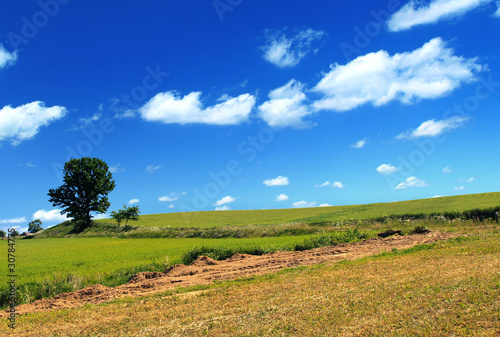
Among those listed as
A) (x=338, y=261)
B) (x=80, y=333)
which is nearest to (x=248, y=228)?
(x=338, y=261)

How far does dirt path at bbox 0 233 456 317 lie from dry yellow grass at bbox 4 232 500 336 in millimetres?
1744

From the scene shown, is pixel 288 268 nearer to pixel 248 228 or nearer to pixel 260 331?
pixel 260 331

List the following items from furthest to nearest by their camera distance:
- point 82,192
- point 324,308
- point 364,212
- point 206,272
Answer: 1. point 82,192
2. point 364,212
3. point 206,272
4. point 324,308

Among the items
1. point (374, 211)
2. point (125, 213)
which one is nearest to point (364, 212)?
point (374, 211)

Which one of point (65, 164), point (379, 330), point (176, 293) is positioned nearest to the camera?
point (379, 330)

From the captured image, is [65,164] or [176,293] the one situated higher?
[65,164]

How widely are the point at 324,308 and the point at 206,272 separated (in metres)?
9.76

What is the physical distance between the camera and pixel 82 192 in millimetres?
72500

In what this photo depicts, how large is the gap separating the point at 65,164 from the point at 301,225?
5500cm

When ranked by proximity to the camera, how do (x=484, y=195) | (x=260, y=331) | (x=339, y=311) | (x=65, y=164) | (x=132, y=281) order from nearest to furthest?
(x=260, y=331) < (x=339, y=311) < (x=132, y=281) < (x=484, y=195) < (x=65, y=164)

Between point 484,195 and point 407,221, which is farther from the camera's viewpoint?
point 484,195

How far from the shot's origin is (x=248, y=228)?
4459 centimetres

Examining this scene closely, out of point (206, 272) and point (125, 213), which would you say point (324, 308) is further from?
point (125, 213)

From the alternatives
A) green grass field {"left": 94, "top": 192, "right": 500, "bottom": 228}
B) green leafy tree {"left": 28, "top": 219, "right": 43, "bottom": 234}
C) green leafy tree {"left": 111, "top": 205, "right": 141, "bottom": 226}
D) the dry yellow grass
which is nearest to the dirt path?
the dry yellow grass
